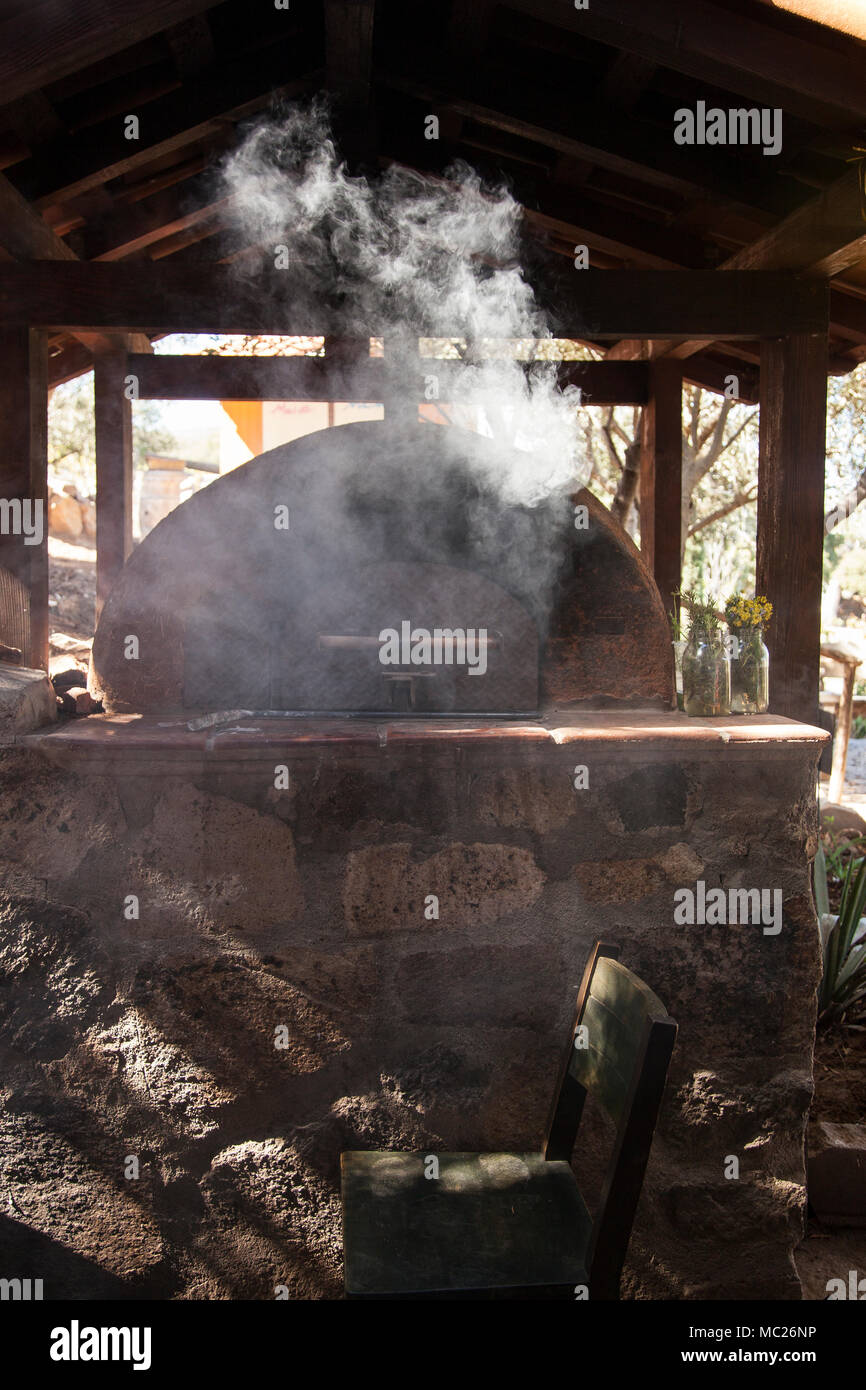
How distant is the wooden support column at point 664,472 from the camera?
15.9ft

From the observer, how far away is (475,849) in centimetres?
215

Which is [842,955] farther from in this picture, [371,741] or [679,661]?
[371,741]

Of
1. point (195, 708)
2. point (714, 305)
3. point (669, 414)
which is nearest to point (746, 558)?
point (669, 414)

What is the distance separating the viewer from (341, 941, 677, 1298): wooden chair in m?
1.55

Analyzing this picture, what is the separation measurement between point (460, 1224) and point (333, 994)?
0.55 m

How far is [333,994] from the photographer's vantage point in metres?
2.12

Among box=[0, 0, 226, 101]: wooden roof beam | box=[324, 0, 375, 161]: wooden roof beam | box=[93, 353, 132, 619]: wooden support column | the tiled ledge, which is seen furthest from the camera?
box=[93, 353, 132, 619]: wooden support column

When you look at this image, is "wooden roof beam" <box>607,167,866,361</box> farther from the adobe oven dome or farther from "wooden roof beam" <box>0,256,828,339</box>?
the adobe oven dome

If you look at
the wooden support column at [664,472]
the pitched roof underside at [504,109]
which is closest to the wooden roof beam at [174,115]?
the pitched roof underside at [504,109]

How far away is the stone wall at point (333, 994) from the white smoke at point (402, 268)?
121 centimetres

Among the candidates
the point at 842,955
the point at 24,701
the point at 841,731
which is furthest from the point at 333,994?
the point at 841,731

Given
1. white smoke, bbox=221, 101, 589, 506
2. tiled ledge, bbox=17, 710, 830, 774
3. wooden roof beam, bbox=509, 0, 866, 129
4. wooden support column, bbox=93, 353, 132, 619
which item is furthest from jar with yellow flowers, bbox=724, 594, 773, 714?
wooden support column, bbox=93, 353, 132, 619

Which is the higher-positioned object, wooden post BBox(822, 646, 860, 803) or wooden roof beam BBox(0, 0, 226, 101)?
wooden roof beam BBox(0, 0, 226, 101)
